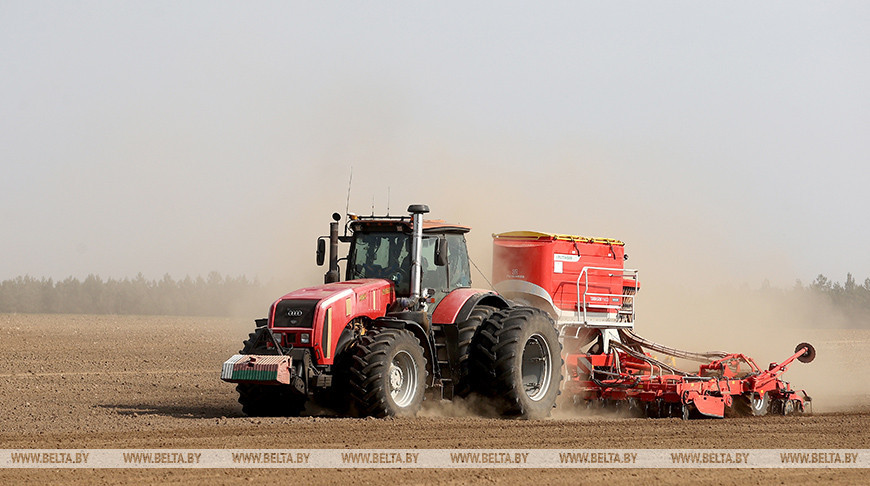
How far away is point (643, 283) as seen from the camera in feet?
78.0

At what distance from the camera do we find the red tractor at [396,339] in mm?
12609

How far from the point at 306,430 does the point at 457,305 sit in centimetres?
306

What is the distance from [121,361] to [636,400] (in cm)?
1397

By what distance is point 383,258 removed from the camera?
47.2 feet

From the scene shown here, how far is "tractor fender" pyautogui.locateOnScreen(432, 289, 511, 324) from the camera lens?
45.4ft

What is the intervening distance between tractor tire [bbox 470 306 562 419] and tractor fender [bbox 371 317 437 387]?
577 millimetres

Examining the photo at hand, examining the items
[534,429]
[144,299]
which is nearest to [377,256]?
[534,429]

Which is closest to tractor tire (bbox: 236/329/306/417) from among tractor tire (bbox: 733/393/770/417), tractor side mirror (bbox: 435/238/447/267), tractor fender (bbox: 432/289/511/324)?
tractor fender (bbox: 432/289/511/324)

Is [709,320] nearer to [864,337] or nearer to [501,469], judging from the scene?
[501,469]

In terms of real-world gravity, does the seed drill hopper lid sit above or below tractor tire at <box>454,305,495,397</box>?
above

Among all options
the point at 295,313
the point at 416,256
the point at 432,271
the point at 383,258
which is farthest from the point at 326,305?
the point at 432,271

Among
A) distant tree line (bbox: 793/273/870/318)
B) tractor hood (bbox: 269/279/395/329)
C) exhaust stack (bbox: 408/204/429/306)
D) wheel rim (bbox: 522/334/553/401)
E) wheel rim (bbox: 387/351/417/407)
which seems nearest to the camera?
tractor hood (bbox: 269/279/395/329)

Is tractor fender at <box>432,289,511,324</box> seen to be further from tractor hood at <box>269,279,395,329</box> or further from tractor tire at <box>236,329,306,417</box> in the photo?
tractor tire at <box>236,329,306,417</box>

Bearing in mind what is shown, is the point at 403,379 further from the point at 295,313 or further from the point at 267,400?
the point at 267,400
